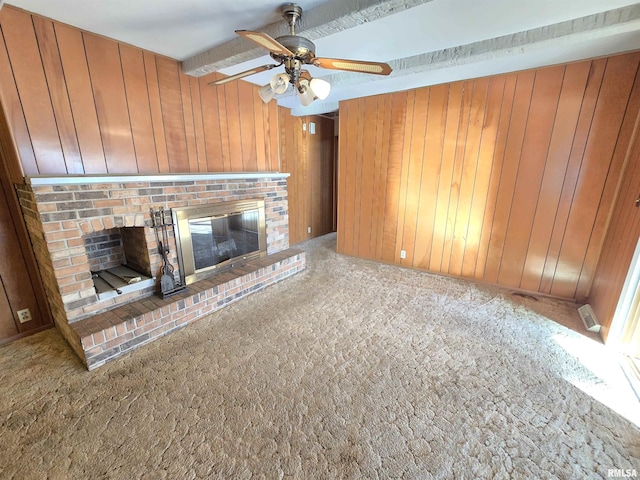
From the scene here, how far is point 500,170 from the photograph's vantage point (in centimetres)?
303

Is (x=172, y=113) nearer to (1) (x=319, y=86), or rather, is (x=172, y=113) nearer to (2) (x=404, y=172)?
(1) (x=319, y=86)

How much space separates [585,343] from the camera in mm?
2242

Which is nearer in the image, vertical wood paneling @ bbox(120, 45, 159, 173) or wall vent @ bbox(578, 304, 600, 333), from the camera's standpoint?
vertical wood paneling @ bbox(120, 45, 159, 173)

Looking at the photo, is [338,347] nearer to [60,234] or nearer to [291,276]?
[291,276]

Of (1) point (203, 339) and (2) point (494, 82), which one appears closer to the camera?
(1) point (203, 339)

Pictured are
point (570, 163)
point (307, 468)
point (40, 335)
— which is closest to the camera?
point (307, 468)

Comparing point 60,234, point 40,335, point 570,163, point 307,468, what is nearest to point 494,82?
point 570,163

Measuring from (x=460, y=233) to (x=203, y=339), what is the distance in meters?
3.10

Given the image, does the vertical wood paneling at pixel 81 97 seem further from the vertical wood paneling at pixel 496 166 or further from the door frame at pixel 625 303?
the door frame at pixel 625 303

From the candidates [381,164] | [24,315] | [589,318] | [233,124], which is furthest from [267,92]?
[589,318]

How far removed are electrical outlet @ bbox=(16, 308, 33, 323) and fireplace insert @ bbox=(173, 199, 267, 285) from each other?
4.05ft

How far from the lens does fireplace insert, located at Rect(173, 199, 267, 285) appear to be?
8.80ft

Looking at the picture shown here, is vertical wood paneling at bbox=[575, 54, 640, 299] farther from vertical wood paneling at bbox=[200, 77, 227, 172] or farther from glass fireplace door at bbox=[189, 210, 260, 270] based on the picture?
vertical wood paneling at bbox=[200, 77, 227, 172]

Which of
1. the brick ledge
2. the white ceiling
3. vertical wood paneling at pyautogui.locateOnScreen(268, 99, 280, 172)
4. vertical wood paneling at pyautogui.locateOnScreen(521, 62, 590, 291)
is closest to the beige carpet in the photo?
the brick ledge
